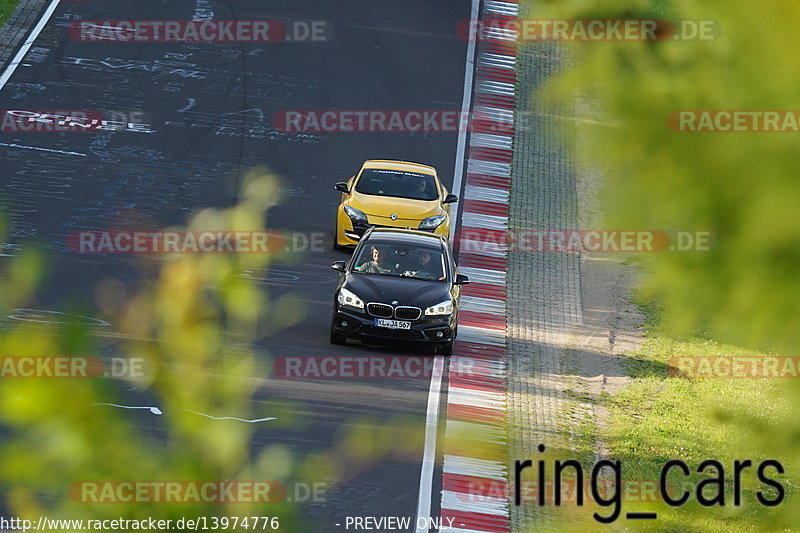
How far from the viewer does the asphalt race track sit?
2197 cm

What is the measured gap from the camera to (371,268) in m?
18.4

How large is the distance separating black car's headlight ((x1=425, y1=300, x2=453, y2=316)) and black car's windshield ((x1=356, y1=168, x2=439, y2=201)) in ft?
17.9

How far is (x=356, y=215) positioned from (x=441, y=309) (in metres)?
5.21

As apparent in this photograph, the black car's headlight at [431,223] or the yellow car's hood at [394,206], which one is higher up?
the yellow car's hood at [394,206]

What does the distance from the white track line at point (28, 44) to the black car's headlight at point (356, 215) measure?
11040 millimetres

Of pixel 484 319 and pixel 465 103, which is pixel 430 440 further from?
pixel 465 103

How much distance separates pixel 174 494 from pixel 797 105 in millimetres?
852

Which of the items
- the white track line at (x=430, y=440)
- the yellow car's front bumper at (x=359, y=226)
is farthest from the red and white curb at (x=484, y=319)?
the yellow car's front bumper at (x=359, y=226)

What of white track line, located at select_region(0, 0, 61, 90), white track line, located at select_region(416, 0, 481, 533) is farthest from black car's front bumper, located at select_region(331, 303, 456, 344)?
white track line, located at select_region(0, 0, 61, 90)

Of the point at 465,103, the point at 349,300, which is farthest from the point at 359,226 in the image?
the point at 465,103

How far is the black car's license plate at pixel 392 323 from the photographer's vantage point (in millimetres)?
17516

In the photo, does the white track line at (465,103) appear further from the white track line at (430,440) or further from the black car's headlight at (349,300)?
the black car's headlight at (349,300)

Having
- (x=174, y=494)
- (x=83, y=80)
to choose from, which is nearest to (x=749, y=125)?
(x=174, y=494)

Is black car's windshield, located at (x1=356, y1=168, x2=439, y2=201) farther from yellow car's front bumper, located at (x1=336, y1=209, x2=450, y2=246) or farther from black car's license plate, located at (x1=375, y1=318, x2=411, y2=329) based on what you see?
black car's license plate, located at (x1=375, y1=318, x2=411, y2=329)
